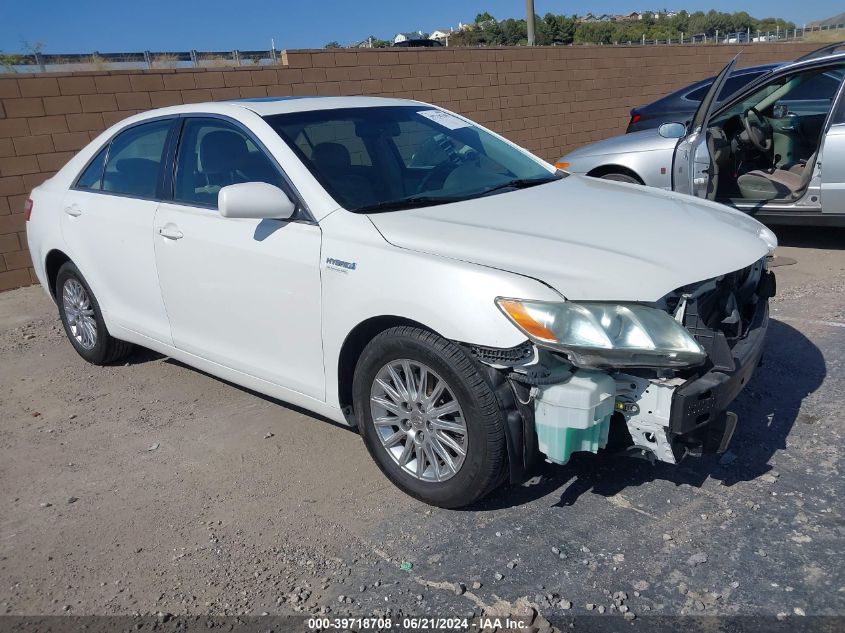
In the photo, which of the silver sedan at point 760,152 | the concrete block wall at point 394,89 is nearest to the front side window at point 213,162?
the silver sedan at point 760,152

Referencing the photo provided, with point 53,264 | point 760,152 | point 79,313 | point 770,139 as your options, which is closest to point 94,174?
point 53,264

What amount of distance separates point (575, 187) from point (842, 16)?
132 ft

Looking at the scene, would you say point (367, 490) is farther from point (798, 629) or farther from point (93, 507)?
point (798, 629)

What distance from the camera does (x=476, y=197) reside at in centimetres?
389

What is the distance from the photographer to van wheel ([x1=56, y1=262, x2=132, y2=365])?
528cm

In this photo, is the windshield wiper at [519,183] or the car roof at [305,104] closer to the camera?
the windshield wiper at [519,183]

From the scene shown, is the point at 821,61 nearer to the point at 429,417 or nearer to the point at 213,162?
the point at 213,162

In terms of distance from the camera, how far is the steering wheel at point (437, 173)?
13.1 ft

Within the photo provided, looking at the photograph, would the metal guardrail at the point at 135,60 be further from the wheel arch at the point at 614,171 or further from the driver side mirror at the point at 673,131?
the driver side mirror at the point at 673,131

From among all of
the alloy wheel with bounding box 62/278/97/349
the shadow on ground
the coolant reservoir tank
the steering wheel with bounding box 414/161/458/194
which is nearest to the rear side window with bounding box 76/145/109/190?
the alloy wheel with bounding box 62/278/97/349

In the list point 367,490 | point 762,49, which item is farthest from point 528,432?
point 762,49

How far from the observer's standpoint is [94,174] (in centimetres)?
517

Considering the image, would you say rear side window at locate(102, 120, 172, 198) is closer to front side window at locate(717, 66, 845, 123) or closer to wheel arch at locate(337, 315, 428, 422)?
wheel arch at locate(337, 315, 428, 422)

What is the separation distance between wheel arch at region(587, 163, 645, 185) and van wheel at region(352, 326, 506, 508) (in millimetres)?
5059
